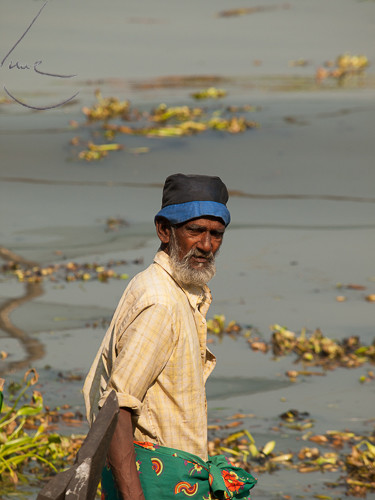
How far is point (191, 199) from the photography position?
135 inches

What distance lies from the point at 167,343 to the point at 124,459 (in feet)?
1.21

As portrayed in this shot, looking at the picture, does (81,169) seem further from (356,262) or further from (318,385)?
(318,385)

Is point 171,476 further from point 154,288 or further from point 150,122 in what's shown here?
point 150,122

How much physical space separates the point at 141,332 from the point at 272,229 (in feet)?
24.2

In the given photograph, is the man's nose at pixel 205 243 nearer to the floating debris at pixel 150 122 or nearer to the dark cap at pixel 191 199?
the dark cap at pixel 191 199

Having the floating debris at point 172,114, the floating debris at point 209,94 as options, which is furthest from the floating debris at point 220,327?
the floating debris at point 209,94

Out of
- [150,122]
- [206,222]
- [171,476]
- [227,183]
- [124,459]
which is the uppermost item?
[206,222]

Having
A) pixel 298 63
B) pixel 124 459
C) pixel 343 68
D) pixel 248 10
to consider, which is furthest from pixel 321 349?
pixel 248 10

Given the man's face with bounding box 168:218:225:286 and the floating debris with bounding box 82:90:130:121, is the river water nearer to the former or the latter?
the floating debris with bounding box 82:90:130:121

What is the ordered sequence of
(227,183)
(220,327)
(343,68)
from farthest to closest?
(343,68), (227,183), (220,327)

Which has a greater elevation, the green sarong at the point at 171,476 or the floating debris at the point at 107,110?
the green sarong at the point at 171,476

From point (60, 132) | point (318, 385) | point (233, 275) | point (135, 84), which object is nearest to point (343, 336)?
point (318, 385)

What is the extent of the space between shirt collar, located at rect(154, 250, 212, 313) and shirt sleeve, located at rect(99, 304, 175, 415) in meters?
0.23

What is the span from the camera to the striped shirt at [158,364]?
3.15 m
